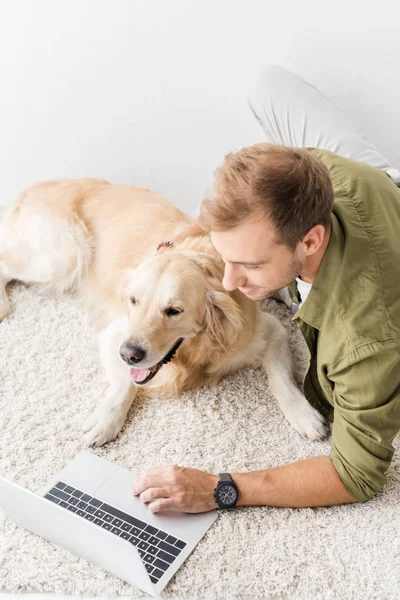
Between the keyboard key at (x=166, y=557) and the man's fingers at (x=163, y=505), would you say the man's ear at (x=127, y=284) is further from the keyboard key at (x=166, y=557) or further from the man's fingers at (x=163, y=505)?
the keyboard key at (x=166, y=557)

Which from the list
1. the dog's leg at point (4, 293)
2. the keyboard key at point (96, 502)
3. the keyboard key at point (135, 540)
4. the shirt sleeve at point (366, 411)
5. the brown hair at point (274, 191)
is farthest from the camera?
the dog's leg at point (4, 293)

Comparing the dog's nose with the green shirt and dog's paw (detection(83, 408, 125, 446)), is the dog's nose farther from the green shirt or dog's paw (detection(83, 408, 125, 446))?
the green shirt

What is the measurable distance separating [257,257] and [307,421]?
80 cm

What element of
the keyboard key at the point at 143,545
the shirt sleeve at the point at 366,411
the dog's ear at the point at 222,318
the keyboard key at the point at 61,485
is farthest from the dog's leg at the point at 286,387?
the keyboard key at the point at 61,485

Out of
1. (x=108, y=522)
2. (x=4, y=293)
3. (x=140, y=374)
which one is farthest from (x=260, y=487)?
(x=4, y=293)

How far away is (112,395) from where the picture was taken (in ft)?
7.84

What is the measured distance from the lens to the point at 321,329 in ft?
6.30

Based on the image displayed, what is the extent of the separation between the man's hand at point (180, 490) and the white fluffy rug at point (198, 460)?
0.10 meters

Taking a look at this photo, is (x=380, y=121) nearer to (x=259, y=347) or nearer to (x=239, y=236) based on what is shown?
(x=259, y=347)

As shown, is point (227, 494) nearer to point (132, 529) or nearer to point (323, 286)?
point (132, 529)

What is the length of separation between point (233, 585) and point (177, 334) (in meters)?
A: 0.78

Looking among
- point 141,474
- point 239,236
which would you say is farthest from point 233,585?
point 239,236

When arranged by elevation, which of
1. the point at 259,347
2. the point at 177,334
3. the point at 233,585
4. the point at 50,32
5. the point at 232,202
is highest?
the point at 50,32

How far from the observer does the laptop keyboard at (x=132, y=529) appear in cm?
186
